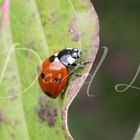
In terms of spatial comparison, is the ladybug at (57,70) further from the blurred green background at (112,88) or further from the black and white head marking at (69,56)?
the blurred green background at (112,88)

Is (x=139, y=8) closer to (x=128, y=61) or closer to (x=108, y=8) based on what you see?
(x=108, y=8)

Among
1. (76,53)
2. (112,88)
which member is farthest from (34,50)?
(112,88)

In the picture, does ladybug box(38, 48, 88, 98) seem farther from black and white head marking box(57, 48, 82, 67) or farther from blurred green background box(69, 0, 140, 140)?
blurred green background box(69, 0, 140, 140)

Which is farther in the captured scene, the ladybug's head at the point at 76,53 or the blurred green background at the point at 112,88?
the blurred green background at the point at 112,88

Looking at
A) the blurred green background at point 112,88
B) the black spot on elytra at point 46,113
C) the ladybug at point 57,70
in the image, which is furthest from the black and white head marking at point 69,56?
the blurred green background at point 112,88

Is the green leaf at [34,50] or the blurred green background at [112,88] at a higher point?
the green leaf at [34,50]

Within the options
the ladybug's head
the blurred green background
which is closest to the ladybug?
the ladybug's head

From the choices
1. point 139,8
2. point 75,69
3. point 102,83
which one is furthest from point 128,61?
point 75,69
